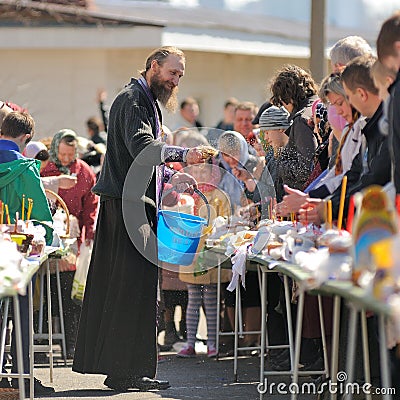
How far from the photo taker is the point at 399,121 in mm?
5086

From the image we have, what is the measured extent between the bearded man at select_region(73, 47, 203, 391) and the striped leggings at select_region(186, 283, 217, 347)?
1.52 meters

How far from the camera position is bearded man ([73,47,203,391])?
7.39 m

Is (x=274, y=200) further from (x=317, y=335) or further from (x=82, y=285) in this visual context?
(x=82, y=285)

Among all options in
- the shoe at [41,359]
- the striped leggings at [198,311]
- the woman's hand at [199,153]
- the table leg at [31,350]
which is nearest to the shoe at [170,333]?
the striped leggings at [198,311]

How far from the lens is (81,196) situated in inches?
374

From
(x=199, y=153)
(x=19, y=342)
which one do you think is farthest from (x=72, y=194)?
(x=19, y=342)

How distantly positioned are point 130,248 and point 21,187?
2.54 feet

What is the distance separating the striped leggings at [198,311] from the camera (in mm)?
9047

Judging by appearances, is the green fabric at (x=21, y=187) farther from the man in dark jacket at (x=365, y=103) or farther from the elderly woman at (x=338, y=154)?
the man in dark jacket at (x=365, y=103)

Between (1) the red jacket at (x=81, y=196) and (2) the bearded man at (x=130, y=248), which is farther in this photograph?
(1) the red jacket at (x=81, y=196)

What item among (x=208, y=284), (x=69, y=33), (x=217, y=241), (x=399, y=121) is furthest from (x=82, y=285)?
(x=69, y=33)

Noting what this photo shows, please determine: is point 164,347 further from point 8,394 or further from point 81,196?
point 8,394

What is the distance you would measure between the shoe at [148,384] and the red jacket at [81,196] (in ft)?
7.23

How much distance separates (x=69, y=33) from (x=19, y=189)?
11.0 metres
